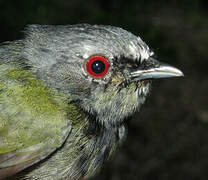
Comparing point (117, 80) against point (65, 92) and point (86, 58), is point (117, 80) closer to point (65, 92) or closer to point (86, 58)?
point (86, 58)

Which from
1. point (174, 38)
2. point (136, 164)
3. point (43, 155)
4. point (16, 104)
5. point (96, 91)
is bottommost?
point (136, 164)

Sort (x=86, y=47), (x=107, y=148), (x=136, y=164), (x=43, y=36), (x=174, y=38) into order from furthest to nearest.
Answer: (x=174, y=38) → (x=136, y=164) → (x=107, y=148) → (x=43, y=36) → (x=86, y=47)

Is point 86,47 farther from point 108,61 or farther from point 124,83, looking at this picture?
point 124,83

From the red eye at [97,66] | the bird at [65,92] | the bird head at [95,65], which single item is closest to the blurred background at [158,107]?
the bird head at [95,65]

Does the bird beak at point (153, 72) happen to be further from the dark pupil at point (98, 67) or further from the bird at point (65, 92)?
the dark pupil at point (98, 67)

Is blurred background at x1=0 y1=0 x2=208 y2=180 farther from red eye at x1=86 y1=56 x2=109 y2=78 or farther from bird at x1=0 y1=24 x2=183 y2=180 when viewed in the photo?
red eye at x1=86 y1=56 x2=109 y2=78

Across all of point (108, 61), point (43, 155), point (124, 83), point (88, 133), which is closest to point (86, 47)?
point (108, 61)

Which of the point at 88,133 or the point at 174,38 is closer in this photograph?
the point at 88,133

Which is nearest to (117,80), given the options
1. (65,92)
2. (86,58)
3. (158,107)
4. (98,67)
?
Answer: (98,67)
